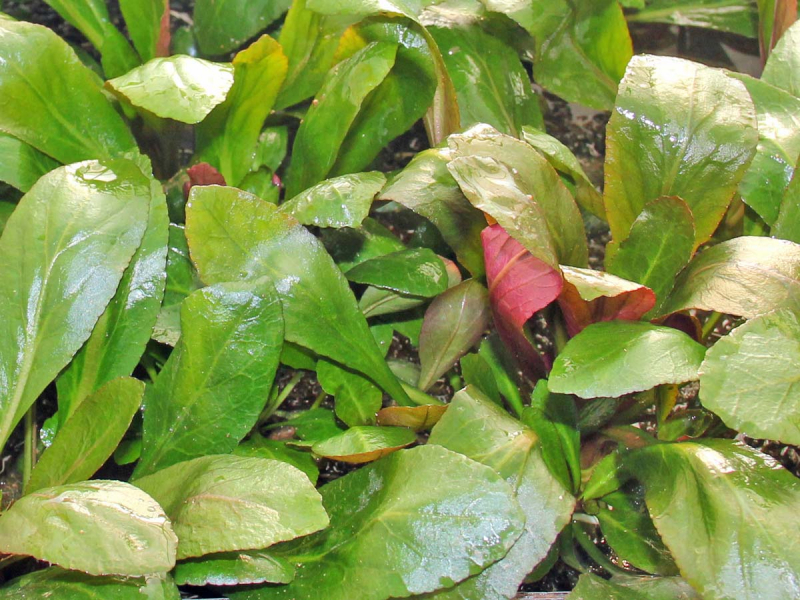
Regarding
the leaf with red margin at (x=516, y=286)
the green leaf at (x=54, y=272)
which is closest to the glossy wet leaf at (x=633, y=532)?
the leaf with red margin at (x=516, y=286)

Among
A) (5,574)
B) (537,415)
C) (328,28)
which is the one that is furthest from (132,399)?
(328,28)

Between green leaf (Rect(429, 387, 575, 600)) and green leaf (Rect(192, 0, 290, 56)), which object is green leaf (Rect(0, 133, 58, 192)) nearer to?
green leaf (Rect(192, 0, 290, 56))

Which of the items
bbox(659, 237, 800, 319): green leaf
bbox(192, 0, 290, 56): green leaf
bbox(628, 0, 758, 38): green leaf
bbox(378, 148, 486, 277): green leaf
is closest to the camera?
bbox(659, 237, 800, 319): green leaf

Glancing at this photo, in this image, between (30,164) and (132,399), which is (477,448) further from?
(30,164)

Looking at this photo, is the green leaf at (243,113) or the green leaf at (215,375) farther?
the green leaf at (243,113)

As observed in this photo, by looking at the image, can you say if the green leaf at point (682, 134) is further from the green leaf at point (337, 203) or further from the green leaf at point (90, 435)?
the green leaf at point (90, 435)

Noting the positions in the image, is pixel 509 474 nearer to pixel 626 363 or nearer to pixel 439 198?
pixel 626 363

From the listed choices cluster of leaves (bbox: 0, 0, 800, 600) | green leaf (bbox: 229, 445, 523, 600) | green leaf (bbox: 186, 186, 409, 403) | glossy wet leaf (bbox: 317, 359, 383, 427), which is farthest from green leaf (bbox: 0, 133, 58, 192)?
green leaf (bbox: 229, 445, 523, 600)
